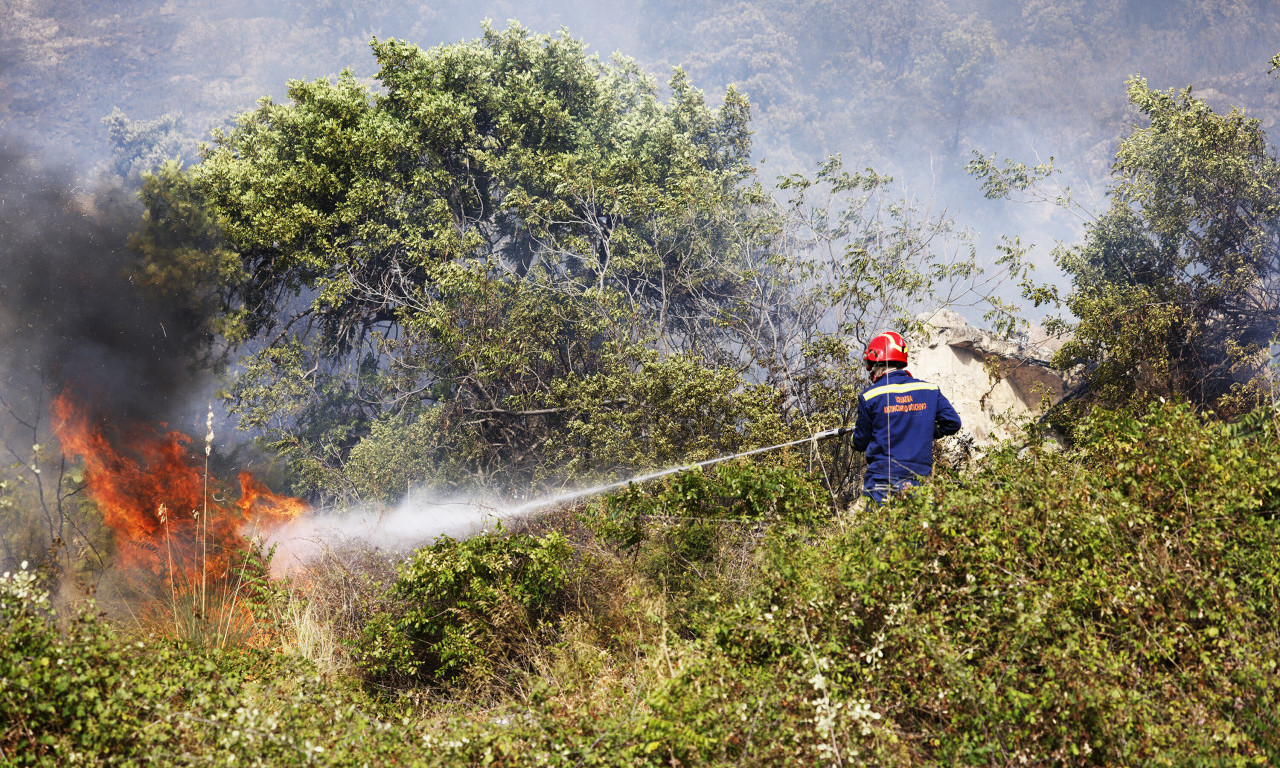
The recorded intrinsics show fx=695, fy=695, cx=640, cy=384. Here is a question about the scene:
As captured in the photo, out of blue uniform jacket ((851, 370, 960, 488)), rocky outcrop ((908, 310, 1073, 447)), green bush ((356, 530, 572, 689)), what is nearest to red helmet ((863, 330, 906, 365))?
blue uniform jacket ((851, 370, 960, 488))

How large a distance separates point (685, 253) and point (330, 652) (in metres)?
11.7

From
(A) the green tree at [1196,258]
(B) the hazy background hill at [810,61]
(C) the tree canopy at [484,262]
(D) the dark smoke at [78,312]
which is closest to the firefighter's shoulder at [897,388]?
(C) the tree canopy at [484,262]

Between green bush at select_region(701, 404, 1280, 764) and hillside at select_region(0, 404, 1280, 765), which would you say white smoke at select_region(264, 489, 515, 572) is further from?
green bush at select_region(701, 404, 1280, 764)

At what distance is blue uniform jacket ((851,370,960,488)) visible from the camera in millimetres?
4988

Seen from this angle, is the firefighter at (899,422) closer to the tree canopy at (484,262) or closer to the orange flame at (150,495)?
the tree canopy at (484,262)

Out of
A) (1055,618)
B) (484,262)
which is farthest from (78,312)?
(1055,618)

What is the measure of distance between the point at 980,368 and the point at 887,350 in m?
5.35

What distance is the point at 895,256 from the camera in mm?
12766

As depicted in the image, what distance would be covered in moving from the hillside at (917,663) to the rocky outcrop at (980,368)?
5.43 meters

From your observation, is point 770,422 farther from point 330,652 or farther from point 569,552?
point 330,652

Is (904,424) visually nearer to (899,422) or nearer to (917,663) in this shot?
(899,422)

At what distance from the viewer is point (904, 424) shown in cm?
500

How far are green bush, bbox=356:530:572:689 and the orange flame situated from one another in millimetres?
4786

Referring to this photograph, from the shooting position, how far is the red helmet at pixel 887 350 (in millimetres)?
5207
